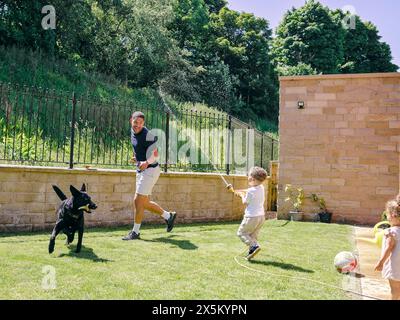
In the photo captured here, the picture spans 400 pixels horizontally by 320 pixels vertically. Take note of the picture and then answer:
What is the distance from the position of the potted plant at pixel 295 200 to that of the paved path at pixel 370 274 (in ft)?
9.85

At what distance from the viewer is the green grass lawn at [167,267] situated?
143 inches

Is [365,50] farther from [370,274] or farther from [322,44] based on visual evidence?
[370,274]

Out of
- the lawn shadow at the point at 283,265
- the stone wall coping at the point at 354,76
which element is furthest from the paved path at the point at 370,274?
the stone wall coping at the point at 354,76

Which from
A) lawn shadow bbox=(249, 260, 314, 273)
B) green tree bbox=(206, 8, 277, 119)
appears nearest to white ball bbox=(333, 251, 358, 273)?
lawn shadow bbox=(249, 260, 314, 273)

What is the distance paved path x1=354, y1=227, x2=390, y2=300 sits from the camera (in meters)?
3.96

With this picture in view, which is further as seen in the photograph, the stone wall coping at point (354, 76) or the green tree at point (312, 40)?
the green tree at point (312, 40)

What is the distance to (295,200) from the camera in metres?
10.5

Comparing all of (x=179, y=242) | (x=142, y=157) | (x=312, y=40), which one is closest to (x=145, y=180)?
(x=142, y=157)

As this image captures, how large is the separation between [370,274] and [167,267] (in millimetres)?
2396

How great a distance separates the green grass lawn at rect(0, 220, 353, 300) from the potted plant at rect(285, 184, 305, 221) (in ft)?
9.28

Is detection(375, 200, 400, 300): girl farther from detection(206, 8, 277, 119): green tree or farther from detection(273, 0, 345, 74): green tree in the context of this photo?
detection(273, 0, 345, 74): green tree

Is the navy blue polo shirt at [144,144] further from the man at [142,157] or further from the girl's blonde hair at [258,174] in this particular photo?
the girl's blonde hair at [258,174]

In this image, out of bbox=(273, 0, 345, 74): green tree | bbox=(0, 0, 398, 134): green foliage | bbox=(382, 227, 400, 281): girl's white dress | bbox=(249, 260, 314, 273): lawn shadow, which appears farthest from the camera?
bbox=(273, 0, 345, 74): green tree
